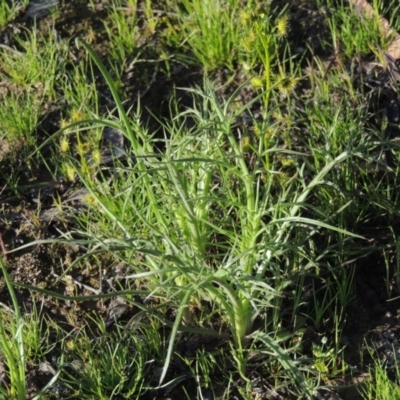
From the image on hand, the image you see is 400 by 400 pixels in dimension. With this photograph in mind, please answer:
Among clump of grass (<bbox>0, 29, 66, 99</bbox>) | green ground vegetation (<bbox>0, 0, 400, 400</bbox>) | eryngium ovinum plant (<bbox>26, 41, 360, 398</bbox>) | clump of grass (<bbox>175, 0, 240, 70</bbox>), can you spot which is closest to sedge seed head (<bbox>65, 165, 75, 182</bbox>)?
green ground vegetation (<bbox>0, 0, 400, 400</bbox>)

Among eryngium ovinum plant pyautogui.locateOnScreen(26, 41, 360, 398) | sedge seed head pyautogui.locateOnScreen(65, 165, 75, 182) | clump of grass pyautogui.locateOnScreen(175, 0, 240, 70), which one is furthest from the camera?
clump of grass pyautogui.locateOnScreen(175, 0, 240, 70)

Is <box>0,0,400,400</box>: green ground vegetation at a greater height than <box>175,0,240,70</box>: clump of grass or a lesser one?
lesser

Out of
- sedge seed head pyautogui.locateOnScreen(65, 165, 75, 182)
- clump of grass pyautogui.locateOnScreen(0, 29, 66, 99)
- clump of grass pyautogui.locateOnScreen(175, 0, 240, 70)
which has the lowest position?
sedge seed head pyautogui.locateOnScreen(65, 165, 75, 182)

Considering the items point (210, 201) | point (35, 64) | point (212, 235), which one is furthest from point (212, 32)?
point (210, 201)

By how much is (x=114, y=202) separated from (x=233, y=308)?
53 cm

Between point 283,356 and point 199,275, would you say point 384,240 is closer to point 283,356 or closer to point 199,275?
point 283,356

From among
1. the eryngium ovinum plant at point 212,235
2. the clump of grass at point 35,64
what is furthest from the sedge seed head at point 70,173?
the clump of grass at point 35,64

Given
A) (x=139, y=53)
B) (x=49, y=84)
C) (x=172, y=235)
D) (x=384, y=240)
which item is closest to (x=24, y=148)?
(x=49, y=84)

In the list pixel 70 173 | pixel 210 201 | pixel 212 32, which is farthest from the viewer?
pixel 212 32

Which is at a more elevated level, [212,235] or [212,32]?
[212,32]

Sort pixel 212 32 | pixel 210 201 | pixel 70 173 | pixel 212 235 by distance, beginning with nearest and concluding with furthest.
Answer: pixel 210 201, pixel 212 235, pixel 70 173, pixel 212 32

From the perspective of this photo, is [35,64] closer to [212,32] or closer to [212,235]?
[212,32]

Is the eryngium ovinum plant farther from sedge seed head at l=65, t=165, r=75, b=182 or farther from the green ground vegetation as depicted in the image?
sedge seed head at l=65, t=165, r=75, b=182

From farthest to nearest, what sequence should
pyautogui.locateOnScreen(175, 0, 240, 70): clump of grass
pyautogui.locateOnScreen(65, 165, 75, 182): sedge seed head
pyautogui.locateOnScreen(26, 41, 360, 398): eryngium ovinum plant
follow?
pyautogui.locateOnScreen(175, 0, 240, 70): clump of grass < pyautogui.locateOnScreen(65, 165, 75, 182): sedge seed head < pyautogui.locateOnScreen(26, 41, 360, 398): eryngium ovinum plant
